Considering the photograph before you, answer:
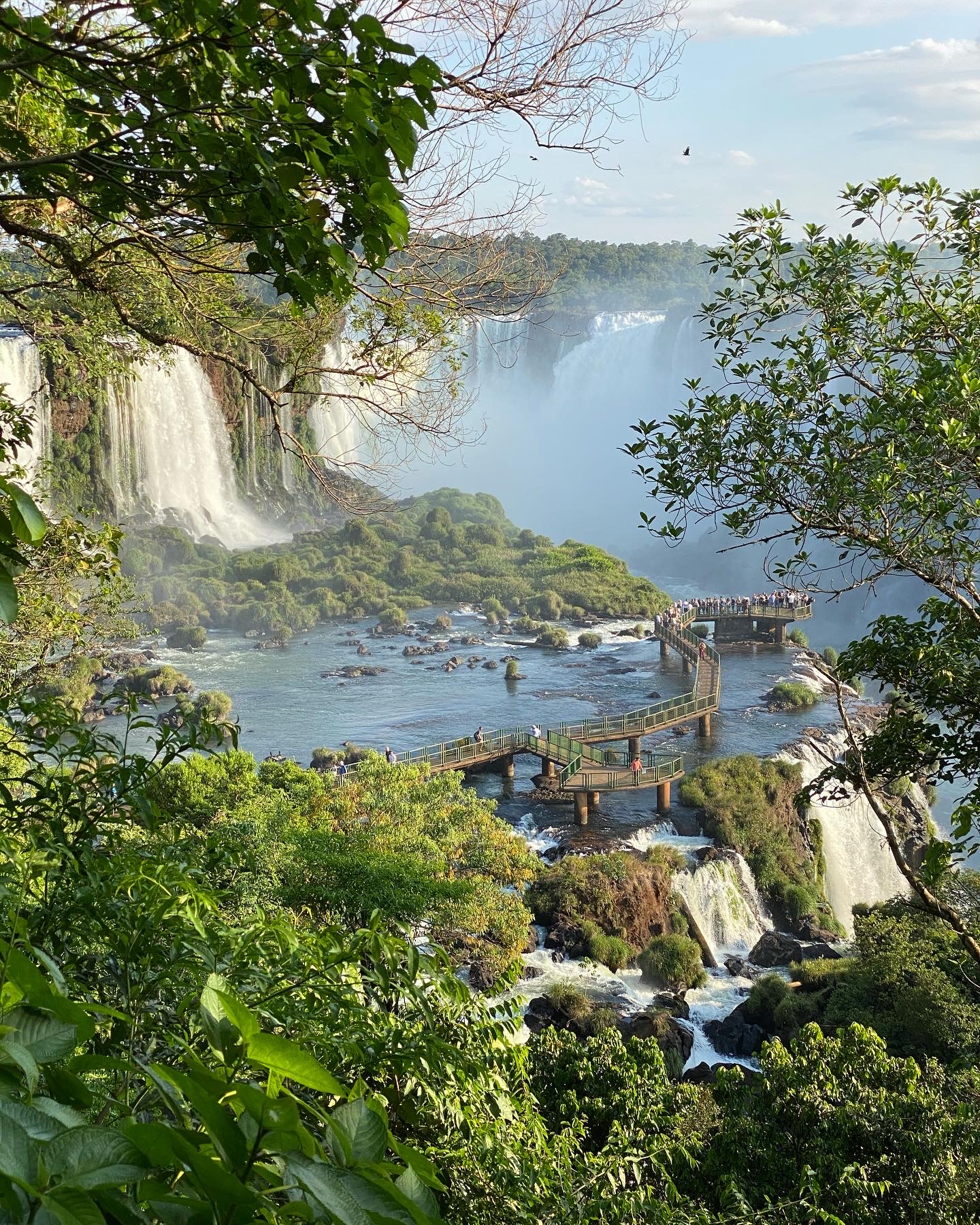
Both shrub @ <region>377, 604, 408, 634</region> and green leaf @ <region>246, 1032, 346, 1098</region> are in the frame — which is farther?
shrub @ <region>377, 604, 408, 634</region>

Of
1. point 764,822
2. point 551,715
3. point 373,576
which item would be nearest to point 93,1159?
point 764,822

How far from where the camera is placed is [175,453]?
3000cm

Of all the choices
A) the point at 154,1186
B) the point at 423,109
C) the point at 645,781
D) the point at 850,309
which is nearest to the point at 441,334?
the point at 850,309

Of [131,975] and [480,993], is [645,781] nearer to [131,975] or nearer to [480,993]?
[480,993]

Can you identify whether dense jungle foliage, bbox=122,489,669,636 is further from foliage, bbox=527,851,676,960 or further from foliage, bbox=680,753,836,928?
foliage, bbox=527,851,676,960

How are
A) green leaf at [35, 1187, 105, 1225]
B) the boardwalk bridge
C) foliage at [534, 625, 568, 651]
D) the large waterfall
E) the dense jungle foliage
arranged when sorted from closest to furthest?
green leaf at [35, 1187, 105, 1225], the boardwalk bridge, foliage at [534, 625, 568, 651], the dense jungle foliage, the large waterfall

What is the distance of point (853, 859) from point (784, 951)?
4.73 m

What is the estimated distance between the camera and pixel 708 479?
3953 millimetres

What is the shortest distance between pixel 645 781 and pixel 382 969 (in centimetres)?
1534

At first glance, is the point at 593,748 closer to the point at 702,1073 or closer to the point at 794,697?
the point at 794,697

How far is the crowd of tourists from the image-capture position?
91.5 feet

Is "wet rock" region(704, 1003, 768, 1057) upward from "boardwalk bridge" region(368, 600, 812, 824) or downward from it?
downward

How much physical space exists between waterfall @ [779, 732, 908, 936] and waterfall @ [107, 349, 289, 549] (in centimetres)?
1751

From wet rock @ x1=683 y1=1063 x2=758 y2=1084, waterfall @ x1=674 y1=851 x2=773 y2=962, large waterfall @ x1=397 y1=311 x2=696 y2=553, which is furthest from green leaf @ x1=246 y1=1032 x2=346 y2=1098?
large waterfall @ x1=397 y1=311 x2=696 y2=553
